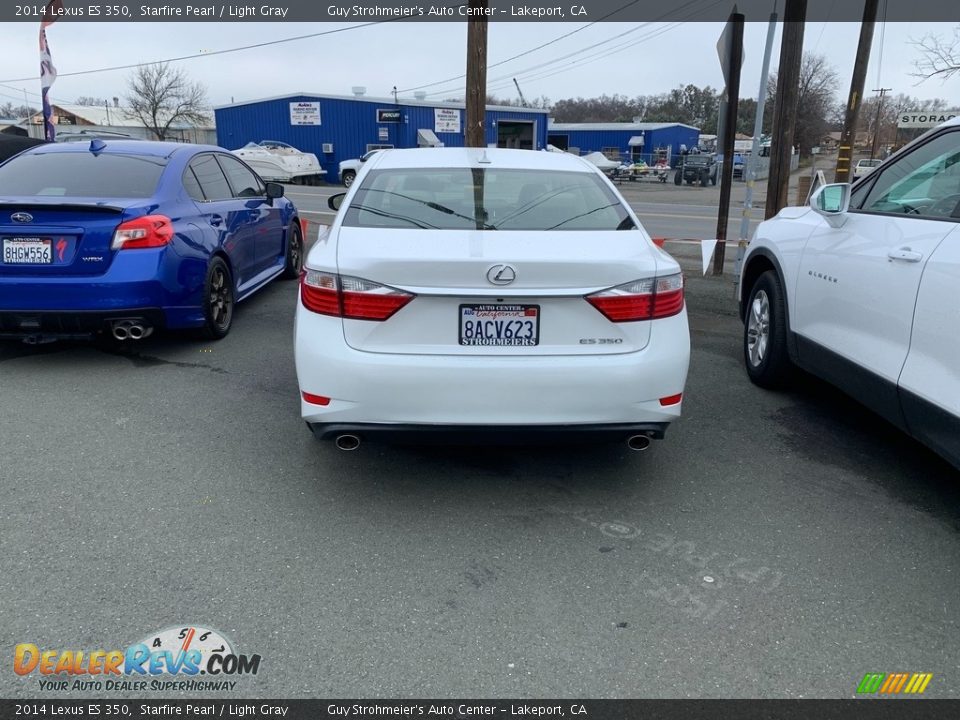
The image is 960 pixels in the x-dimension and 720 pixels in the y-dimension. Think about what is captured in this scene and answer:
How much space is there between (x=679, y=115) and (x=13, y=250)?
366 ft

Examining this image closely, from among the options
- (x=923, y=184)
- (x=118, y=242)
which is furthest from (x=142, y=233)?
(x=923, y=184)

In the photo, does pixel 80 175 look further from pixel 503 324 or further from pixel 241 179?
pixel 503 324

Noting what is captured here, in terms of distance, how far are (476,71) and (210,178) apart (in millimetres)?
5833

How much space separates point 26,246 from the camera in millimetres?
5039

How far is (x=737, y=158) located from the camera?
167 feet

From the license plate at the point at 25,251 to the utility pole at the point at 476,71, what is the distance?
6.63 m

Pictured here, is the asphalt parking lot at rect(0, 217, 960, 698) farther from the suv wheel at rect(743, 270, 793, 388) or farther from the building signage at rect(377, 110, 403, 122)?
the building signage at rect(377, 110, 403, 122)

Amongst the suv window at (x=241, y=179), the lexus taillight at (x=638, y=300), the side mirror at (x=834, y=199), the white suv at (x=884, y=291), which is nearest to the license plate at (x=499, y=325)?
the lexus taillight at (x=638, y=300)

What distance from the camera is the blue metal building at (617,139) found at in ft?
196

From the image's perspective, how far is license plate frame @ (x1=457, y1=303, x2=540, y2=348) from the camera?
318 cm

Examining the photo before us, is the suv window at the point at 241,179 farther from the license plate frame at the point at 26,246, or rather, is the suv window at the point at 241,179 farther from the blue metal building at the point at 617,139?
the blue metal building at the point at 617,139

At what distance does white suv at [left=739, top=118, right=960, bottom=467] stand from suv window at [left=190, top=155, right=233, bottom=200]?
451cm

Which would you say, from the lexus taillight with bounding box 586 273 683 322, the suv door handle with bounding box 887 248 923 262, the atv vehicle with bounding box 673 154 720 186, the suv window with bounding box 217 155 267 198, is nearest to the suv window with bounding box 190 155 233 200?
the suv window with bounding box 217 155 267 198

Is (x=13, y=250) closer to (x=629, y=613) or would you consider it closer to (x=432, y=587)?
(x=432, y=587)
